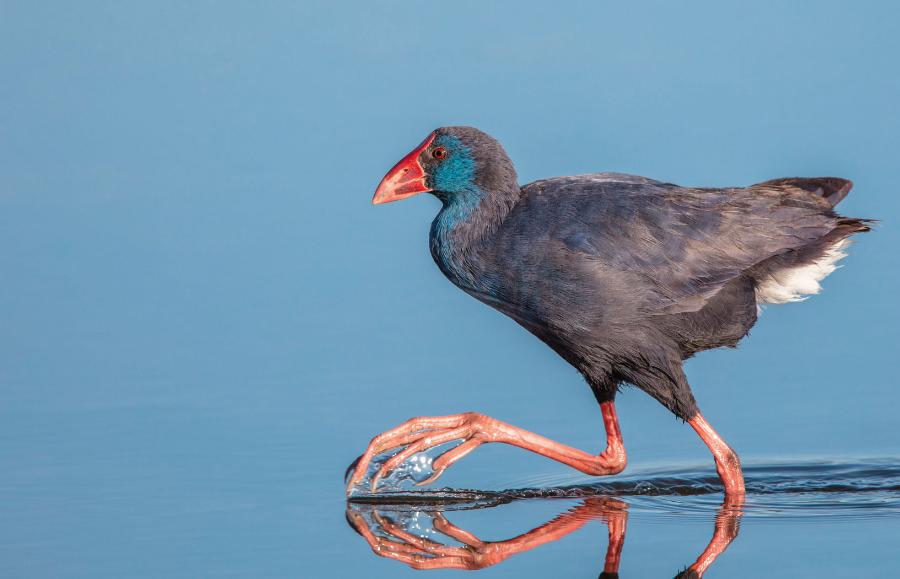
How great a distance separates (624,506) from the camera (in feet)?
16.0

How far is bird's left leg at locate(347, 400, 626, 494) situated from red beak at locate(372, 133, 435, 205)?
848 millimetres

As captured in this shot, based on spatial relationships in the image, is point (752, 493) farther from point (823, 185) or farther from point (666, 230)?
point (823, 185)

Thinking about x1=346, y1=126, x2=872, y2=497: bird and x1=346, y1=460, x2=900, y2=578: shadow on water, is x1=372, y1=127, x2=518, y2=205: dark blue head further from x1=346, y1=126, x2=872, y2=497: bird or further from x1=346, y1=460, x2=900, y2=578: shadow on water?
x1=346, y1=460, x2=900, y2=578: shadow on water

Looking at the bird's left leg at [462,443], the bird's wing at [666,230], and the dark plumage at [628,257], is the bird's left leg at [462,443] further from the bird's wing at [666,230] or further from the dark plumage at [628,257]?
the bird's wing at [666,230]

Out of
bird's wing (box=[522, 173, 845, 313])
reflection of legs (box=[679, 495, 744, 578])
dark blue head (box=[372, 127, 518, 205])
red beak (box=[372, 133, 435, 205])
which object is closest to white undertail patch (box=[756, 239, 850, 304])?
bird's wing (box=[522, 173, 845, 313])

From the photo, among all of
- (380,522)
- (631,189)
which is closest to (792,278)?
(631,189)

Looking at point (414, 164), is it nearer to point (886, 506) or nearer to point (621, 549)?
point (621, 549)

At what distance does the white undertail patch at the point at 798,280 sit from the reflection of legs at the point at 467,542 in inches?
41.8

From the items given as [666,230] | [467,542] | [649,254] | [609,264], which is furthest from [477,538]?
[666,230]

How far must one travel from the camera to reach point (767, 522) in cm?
462

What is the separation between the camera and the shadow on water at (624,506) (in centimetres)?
435

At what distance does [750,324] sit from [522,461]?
3.40 ft

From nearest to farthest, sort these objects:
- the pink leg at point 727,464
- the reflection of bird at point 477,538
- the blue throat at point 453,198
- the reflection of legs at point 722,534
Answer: the reflection of legs at point 722,534 → the reflection of bird at point 477,538 → the blue throat at point 453,198 → the pink leg at point 727,464

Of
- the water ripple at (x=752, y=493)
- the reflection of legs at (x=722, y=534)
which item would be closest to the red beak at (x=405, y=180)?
the water ripple at (x=752, y=493)
